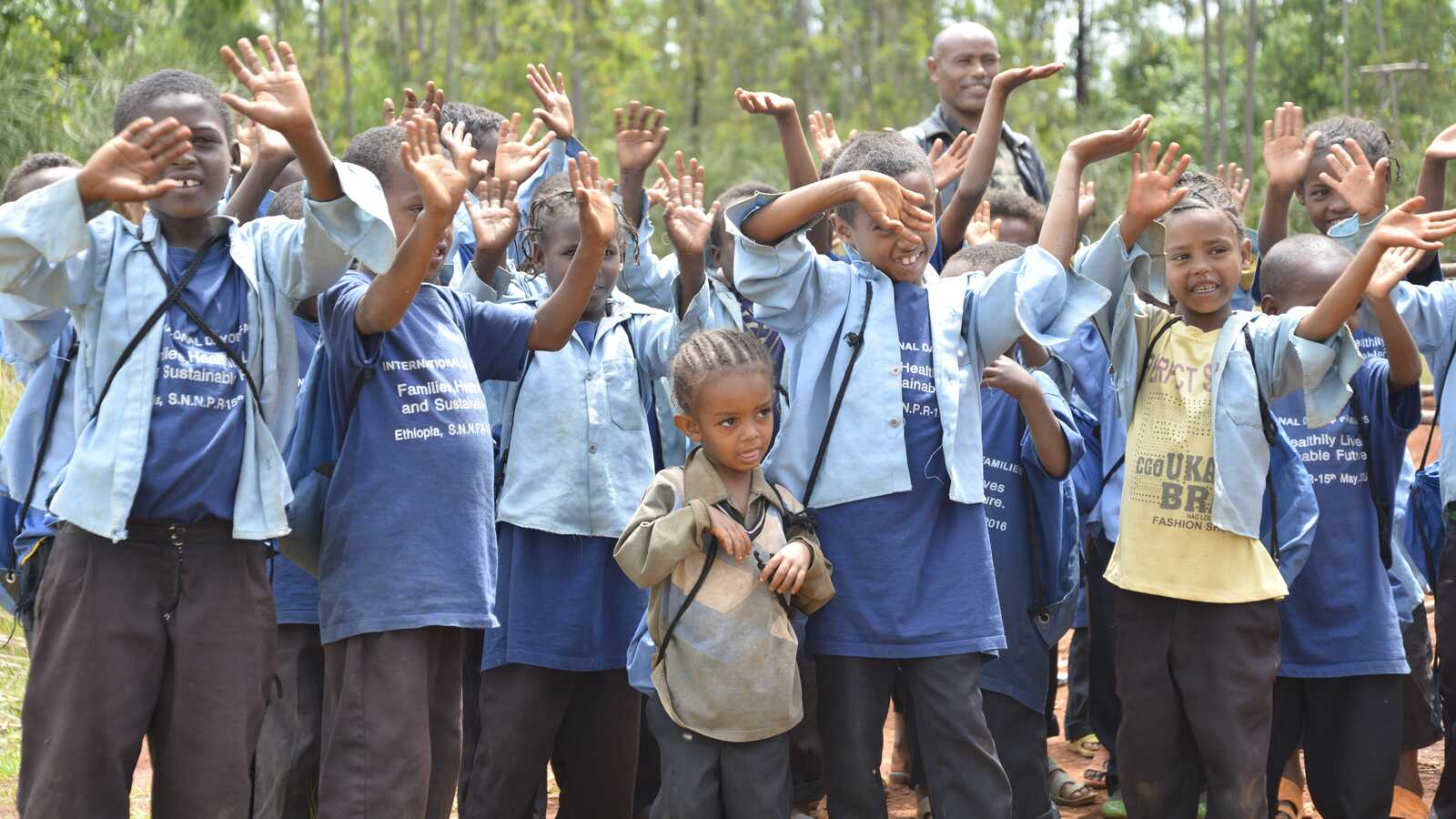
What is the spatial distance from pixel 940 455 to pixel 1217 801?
1.18 m

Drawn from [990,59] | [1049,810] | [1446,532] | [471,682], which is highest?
[990,59]

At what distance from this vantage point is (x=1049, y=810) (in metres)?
4.46

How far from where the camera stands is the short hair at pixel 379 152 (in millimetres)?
4008

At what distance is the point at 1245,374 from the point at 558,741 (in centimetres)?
211

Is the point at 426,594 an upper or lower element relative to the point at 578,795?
upper

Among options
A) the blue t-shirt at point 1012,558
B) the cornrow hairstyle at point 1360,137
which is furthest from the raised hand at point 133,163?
the cornrow hairstyle at point 1360,137

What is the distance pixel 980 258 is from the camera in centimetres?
480

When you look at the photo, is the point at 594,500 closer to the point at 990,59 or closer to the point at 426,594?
the point at 426,594

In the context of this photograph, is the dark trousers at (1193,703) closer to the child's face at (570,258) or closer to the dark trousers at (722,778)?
the dark trousers at (722,778)

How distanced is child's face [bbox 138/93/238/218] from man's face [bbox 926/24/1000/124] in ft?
12.0

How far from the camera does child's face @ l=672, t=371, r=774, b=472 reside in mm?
3799

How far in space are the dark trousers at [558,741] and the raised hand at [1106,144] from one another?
181cm

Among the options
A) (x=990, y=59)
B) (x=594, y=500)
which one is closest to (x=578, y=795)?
(x=594, y=500)

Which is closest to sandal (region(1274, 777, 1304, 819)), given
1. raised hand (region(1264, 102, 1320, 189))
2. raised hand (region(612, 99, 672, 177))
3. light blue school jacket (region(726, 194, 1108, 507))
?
light blue school jacket (region(726, 194, 1108, 507))
